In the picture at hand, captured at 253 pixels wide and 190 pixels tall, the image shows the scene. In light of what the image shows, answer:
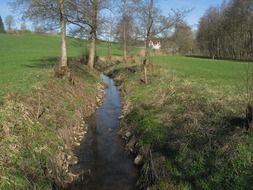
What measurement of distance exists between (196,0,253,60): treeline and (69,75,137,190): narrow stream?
164 ft

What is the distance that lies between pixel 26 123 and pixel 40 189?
354cm

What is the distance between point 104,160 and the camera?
13008 mm

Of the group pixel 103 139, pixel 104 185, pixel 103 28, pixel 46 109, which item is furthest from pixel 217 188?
pixel 103 28

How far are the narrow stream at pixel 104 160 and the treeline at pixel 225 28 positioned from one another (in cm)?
4994

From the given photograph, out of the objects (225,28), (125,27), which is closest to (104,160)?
(125,27)

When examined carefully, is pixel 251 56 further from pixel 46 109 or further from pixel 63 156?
pixel 46 109

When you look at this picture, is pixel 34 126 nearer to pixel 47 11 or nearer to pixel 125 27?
pixel 47 11

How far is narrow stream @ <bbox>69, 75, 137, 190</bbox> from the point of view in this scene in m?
10.9

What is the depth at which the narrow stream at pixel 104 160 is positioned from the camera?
10884 mm

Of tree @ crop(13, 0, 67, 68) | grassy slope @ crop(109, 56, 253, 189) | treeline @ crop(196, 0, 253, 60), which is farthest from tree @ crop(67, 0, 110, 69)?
treeline @ crop(196, 0, 253, 60)

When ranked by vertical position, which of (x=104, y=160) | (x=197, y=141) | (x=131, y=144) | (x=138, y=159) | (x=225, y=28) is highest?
(x=225, y=28)

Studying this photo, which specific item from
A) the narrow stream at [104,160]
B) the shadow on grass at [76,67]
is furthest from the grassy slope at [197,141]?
the shadow on grass at [76,67]

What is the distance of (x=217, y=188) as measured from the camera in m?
8.49

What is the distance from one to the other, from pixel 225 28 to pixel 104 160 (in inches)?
2829
